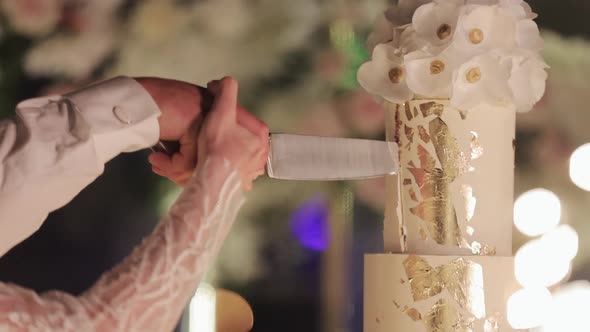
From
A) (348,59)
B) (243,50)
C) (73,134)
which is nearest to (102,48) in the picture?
(243,50)

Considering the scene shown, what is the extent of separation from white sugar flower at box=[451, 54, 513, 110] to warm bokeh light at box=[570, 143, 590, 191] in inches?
32.0

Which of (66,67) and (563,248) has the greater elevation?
(66,67)

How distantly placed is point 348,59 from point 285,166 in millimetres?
905

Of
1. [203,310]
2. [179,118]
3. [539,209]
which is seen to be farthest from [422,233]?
[539,209]

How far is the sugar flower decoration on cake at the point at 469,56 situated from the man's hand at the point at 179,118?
11.8 inches

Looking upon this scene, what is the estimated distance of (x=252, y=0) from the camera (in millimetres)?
1682

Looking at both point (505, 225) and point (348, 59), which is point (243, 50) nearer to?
point (348, 59)

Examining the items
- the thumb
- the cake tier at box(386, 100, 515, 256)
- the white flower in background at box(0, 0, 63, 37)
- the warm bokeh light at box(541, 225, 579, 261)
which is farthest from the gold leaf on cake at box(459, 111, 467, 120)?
the white flower in background at box(0, 0, 63, 37)

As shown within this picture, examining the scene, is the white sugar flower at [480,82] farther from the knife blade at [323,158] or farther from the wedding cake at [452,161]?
the knife blade at [323,158]

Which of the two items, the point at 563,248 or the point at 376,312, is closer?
the point at 376,312

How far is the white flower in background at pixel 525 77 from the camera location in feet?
3.14

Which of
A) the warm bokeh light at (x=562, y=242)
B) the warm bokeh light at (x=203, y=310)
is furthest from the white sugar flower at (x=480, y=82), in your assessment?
the warm bokeh light at (x=562, y=242)

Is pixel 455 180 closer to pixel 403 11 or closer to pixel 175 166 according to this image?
pixel 403 11

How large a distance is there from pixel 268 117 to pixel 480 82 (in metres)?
0.77
